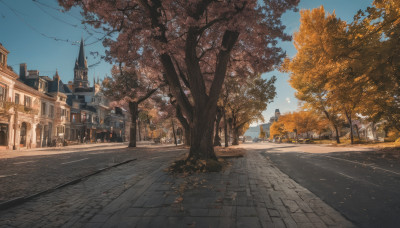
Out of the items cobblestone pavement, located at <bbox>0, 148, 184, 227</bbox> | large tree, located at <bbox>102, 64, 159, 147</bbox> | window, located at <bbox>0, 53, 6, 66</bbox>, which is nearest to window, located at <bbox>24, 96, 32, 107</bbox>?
window, located at <bbox>0, 53, 6, 66</bbox>

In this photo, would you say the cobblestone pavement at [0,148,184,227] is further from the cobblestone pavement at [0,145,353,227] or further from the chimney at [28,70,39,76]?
the chimney at [28,70,39,76]

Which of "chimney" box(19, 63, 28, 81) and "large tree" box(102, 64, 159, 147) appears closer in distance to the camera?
"large tree" box(102, 64, 159, 147)

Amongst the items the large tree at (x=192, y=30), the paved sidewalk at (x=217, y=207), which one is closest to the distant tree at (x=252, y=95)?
the large tree at (x=192, y=30)

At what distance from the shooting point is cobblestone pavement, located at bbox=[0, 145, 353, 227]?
3514mm

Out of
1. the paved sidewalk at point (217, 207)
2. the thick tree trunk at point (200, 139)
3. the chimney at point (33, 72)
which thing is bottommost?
the paved sidewalk at point (217, 207)

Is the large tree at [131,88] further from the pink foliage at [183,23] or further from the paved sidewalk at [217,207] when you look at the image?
the paved sidewalk at [217,207]

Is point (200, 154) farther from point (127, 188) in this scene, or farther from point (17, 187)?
point (17, 187)

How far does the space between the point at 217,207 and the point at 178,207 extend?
2.23ft

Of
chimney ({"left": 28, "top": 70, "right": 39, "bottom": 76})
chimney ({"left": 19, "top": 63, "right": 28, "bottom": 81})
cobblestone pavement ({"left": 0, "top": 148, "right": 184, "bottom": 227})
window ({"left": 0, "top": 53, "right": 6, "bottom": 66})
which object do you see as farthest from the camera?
chimney ({"left": 19, "top": 63, "right": 28, "bottom": 81})

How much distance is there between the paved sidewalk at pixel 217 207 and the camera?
11.4ft

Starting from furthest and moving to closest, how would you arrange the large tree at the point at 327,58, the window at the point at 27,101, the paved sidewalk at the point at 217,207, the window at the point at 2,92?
the window at the point at 27,101
the window at the point at 2,92
the large tree at the point at 327,58
the paved sidewalk at the point at 217,207

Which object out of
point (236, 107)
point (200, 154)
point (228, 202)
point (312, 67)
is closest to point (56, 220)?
point (228, 202)

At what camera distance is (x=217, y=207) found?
4094mm

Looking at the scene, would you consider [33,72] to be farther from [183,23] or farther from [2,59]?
[183,23]
